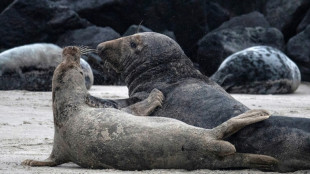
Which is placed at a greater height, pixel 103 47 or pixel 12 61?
pixel 103 47

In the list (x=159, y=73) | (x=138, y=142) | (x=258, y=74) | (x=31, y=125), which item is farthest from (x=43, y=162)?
(x=258, y=74)

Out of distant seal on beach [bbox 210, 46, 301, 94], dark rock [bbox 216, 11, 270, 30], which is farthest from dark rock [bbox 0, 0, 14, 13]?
distant seal on beach [bbox 210, 46, 301, 94]

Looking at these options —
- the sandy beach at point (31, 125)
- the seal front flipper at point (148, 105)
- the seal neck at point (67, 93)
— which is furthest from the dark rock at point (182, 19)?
the seal neck at point (67, 93)

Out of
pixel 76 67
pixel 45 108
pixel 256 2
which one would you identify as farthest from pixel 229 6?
pixel 76 67

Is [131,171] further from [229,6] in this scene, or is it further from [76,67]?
[229,6]

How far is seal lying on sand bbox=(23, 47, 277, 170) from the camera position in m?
4.08

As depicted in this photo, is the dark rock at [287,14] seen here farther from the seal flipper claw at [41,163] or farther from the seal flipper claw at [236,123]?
the seal flipper claw at [41,163]

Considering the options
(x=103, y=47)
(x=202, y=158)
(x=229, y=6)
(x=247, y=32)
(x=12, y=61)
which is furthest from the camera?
(x=229, y=6)

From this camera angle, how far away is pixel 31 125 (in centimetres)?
693

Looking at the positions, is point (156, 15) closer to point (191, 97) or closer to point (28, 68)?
point (28, 68)

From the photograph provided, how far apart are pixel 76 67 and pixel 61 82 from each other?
169 mm

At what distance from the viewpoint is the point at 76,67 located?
15.5ft

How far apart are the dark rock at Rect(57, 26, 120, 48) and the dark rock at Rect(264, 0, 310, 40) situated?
18.4 ft

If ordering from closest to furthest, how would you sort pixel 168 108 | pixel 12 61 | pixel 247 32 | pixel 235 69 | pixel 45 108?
pixel 168 108
pixel 45 108
pixel 12 61
pixel 235 69
pixel 247 32
